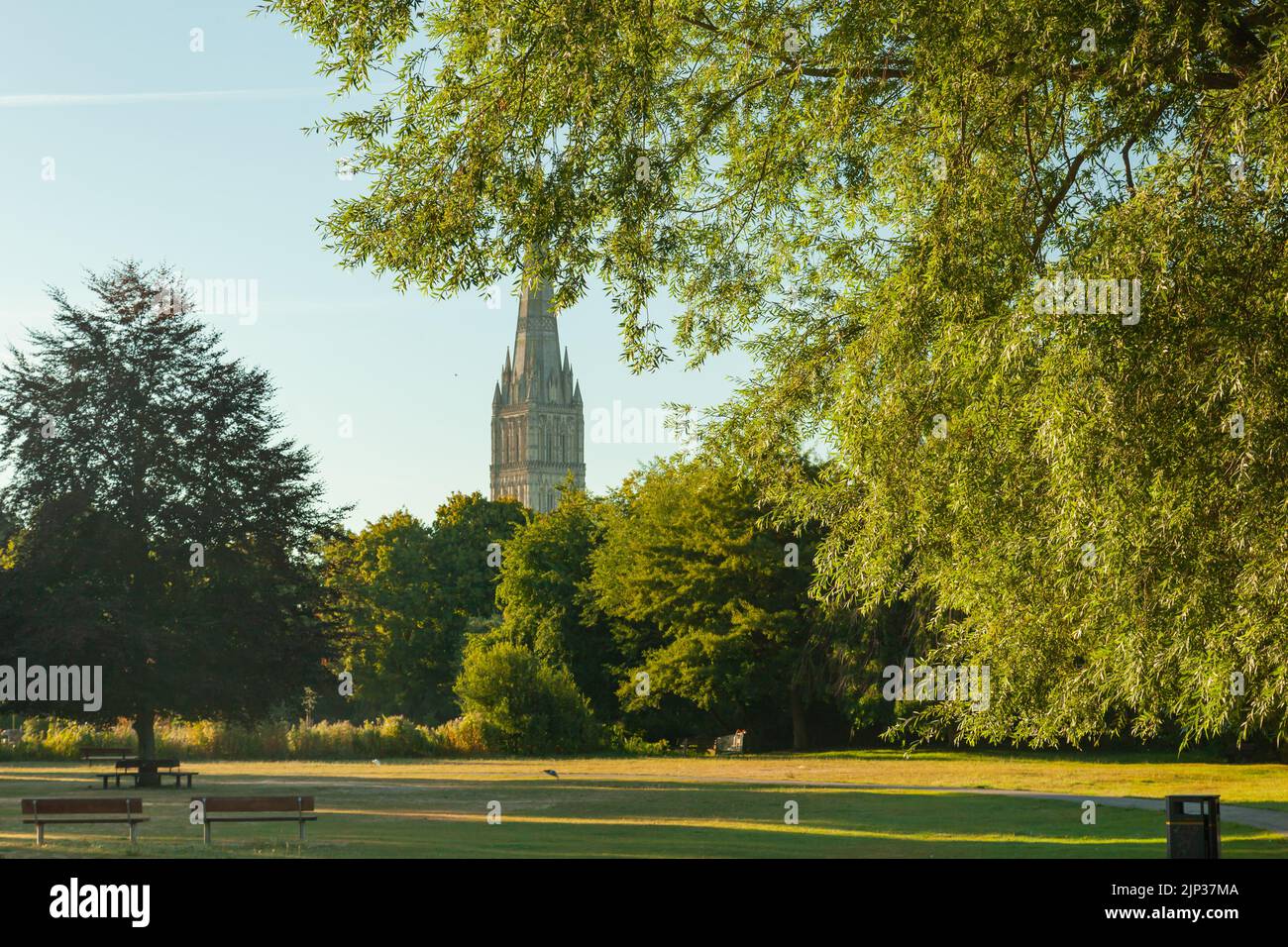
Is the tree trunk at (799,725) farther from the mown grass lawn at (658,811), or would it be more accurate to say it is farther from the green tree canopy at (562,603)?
the mown grass lawn at (658,811)

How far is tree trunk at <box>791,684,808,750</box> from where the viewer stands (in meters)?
55.1

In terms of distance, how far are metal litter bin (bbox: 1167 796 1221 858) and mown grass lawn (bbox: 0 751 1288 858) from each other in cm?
256

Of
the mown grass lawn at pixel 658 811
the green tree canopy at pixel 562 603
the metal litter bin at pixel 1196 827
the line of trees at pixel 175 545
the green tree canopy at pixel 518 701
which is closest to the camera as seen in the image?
the metal litter bin at pixel 1196 827

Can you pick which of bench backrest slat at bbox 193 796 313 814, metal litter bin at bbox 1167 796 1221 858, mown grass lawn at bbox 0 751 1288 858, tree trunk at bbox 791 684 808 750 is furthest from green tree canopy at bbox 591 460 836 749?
metal litter bin at bbox 1167 796 1221 858

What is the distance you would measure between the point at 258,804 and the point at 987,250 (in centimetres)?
1071

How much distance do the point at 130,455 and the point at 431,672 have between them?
47.0m

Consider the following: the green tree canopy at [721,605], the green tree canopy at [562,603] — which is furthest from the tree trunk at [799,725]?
the green tree canopy at [562,603]

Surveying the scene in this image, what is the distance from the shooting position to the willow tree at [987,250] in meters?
11.9

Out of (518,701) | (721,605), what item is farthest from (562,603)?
(518,701)

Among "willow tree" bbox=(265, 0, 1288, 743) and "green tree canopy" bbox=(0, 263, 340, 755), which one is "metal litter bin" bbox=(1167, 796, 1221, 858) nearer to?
"willow tree" bbox=(265, 0, 1288, 743)

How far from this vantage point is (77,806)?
58.3 ft

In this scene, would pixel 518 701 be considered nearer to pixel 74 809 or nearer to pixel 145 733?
pixel 145 733

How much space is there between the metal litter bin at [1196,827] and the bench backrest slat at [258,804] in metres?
9.86
